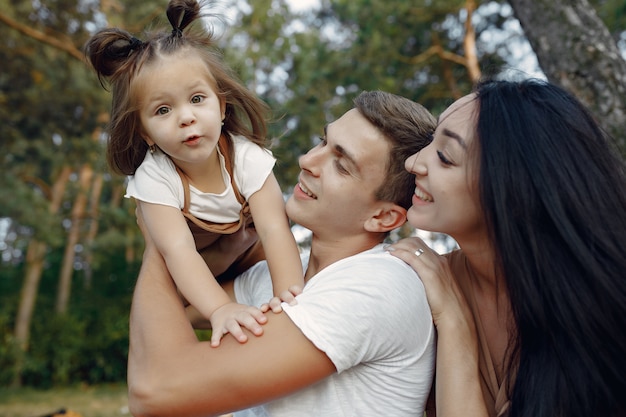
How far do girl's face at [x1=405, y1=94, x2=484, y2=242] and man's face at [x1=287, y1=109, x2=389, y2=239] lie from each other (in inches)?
8.7

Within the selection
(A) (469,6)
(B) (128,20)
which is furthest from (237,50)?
(A) (469,6)

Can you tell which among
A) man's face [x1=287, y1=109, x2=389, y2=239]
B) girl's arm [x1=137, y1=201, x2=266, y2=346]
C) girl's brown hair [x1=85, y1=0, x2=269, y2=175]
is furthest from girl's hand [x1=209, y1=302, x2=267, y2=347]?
girl's brown hair [x1=85, y1=0, x2=269, y2=175]

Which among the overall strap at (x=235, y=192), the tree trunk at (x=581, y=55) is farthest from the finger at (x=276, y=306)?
the tree trunk at (x=581, y=55)

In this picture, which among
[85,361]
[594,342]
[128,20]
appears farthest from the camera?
[85,361]

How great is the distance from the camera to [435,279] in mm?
1975

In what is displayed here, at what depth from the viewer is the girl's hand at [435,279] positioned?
6.31 feet

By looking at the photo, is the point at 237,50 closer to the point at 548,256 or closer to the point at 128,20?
the point at 128,20

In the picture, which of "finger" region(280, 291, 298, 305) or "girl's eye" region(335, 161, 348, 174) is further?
"girl's eye" region(335, 161, 348, 174)

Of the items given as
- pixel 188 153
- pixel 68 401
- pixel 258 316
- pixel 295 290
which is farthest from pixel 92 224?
pixel 258 316

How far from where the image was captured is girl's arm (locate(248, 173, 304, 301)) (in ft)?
7.25

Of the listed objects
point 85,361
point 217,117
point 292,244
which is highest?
point 217,117

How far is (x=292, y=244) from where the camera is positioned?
7.53 ft

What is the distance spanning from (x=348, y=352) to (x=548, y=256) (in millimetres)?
581

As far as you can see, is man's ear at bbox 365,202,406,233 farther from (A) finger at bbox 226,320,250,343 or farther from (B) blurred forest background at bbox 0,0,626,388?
(B) blurred forest background at bbox 0,0,626,388
